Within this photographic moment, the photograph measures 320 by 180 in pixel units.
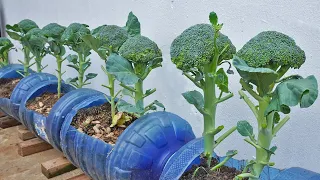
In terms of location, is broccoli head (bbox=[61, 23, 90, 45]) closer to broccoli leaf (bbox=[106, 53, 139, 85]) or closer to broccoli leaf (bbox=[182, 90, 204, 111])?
broccoli leaf (bbox=[106, 53, 139, 85])

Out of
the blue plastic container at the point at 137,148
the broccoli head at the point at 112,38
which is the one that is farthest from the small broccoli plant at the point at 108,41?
the blue plastic container at the point at 137,148

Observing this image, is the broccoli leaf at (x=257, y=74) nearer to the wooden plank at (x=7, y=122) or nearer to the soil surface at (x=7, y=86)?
the soil surface at (x=7, y=86)

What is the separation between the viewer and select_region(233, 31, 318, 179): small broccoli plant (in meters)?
0.56

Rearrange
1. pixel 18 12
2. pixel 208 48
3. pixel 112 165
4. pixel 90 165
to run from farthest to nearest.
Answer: pixel 18 12 < pixel 90 165 < pixel 112 165 < pixel 208 48

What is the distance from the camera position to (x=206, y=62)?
698 millimetres

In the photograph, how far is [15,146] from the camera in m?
1.49

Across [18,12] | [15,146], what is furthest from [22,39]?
[18,12]

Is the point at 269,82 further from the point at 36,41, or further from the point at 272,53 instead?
the point at 36,41

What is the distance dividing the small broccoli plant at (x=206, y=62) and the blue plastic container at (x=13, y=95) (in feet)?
2.84

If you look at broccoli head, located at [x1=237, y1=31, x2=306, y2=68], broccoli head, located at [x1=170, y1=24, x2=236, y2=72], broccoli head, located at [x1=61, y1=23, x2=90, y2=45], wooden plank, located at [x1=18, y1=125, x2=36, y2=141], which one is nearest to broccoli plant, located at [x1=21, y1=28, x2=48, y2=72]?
broccoli head, located at [x1=61, y1=23, x2=90, y2=45]

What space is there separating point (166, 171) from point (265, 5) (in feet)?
1.52

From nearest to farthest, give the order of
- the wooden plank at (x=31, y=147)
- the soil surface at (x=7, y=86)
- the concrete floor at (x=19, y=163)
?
the concrete floor at (x=19, y=163) → the wooden plank at (x=31, y=147) → the soil surface at (x=7, y=86)

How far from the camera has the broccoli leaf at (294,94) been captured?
1.82 ft

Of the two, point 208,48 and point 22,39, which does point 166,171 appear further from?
point 22,39
